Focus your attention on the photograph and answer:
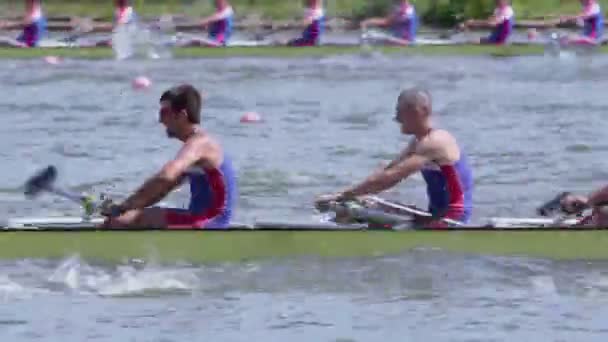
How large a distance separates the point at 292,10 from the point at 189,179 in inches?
1200

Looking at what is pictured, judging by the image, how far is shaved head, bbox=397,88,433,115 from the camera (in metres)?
13.0

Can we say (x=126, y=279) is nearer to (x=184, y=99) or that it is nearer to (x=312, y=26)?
(x=184, y=99)

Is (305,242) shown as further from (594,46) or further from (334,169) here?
(594,46)

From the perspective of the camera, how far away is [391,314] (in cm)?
1251

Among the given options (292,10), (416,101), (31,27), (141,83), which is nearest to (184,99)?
(416,101)

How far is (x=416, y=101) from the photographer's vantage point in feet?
42.7

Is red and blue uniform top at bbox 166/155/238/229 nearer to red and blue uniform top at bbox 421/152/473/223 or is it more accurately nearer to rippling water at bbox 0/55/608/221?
red and blue uniform top at bbox 421/152/473/223

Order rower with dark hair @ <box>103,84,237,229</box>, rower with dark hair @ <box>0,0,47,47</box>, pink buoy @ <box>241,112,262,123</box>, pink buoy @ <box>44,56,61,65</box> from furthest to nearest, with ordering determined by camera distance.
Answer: pink buoy @ <box>44,56,61,65</box> < rower with dark hair @ <box>0,0,47,47</box> < pink buoy @ <box>241,112,262,123</box> < rower with dark hair @ <box>103,84,237,229</box>

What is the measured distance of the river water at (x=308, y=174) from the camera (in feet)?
40.4

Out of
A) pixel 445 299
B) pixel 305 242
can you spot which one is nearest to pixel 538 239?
pixel 445 299

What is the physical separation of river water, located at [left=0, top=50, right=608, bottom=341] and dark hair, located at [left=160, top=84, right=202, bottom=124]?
1163 millimetres

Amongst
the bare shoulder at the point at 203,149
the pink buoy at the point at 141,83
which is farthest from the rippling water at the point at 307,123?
the bare shoulder at the point at 203,149

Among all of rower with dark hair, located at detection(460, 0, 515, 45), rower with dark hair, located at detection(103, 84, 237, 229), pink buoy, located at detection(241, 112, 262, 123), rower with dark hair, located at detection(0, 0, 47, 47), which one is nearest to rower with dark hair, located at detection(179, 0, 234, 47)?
rower with dark hair, located at detection(0, 0, 47, 47)

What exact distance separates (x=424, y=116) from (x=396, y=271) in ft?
3.83
